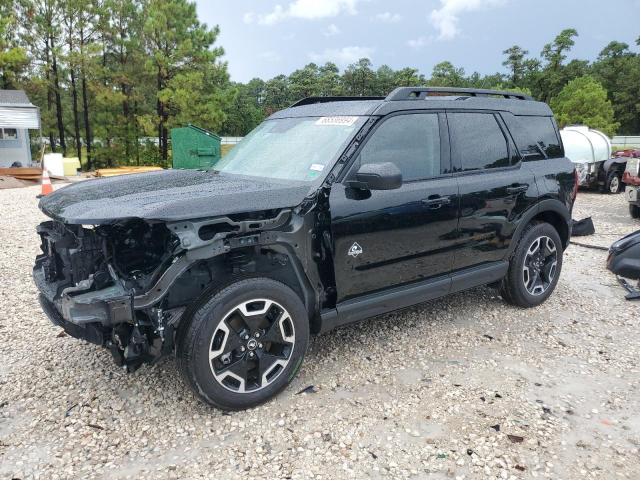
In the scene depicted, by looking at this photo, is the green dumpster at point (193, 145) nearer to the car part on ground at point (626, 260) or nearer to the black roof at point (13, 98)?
the car part on ground at point (626, 260)

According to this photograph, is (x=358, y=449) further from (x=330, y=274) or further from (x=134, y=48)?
(x=134, y=48)

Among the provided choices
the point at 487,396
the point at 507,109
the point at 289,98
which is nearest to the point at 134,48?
the point at 507,109

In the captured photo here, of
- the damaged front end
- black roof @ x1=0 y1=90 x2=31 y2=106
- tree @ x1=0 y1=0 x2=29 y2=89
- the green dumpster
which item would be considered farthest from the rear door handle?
tree @ x1=0 y1=0 x2=29 y2=89

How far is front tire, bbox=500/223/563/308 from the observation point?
460 centimetres

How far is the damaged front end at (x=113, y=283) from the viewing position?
265 centimetres

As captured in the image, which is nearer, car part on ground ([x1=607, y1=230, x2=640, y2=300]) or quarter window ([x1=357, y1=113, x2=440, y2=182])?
quarter window ([x1=357, y1=113, x2=440, y2=182])

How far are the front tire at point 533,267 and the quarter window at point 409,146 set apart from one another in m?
1.42

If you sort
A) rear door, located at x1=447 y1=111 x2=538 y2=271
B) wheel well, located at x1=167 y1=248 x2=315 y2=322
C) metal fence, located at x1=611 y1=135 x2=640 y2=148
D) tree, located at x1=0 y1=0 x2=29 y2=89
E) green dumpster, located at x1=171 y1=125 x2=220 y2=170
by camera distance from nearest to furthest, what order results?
wheel well, located at x1=167 y1=248 x2=315 y2=322 → rear door, located at x1=447 y1=111 x2=538 y2=271 → green dumpster, located at x1=171 y1=125 x2=220 y2=170 → tree, located at x1=0 y1=0 x2=29 y2=89 → metal fence, located at x1=611 y1=135 x2=640 y2=148

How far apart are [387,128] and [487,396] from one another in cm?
201

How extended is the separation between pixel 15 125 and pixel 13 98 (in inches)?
65.2

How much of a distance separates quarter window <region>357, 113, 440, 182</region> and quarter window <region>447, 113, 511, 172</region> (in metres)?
0.22

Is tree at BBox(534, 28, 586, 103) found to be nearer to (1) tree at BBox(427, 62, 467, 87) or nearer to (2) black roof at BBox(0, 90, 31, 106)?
(1) tree at BBox(427, 62, 467, 87)

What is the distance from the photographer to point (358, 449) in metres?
2.72

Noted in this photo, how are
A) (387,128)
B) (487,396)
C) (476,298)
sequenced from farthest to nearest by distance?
(476,298) → (387,128) → (487,396)
